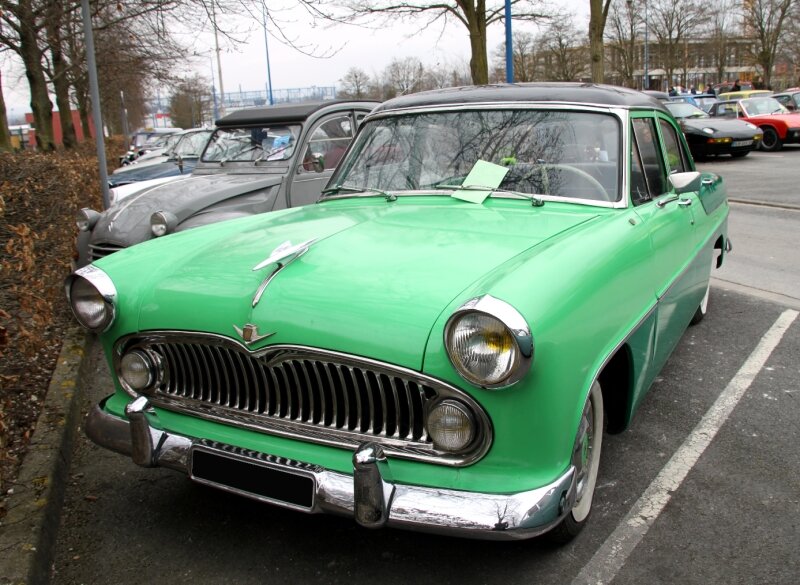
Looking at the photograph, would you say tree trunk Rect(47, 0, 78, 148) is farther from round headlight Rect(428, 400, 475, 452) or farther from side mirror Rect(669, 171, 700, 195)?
round headlight Rect(428, 400, 475, 452)

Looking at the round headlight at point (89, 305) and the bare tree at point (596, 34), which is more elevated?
the bare tree at point (596, 34)

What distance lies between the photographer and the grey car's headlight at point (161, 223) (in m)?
5.73

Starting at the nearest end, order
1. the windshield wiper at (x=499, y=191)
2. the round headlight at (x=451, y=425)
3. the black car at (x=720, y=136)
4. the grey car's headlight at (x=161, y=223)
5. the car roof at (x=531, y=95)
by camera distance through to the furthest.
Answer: the round headlight at (x=451, y=425) < the windshield wiper at (x=499, y=191) < the car roof at (x=531, y=95) < the grey car's headlight at (x=161, y=223) < the black car at (x=720, y=136)

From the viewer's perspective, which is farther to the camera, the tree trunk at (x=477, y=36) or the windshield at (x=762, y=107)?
the windshield at (x=762, y=107)

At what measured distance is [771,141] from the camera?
61.0 feet

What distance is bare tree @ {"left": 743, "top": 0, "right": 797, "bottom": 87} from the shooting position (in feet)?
143

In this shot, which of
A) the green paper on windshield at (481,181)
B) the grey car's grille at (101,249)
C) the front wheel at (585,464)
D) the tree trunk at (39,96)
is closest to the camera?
the front wheel at (585,464)

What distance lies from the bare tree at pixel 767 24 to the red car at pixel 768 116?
29.0 metres

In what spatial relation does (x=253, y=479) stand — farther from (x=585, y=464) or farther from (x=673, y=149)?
(x=673, y=149)

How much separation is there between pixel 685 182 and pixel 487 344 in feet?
7.09

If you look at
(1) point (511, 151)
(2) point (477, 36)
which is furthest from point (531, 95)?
(2) point (477, 36)

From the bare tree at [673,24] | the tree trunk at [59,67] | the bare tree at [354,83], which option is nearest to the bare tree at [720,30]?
the bare tree at [673,24]

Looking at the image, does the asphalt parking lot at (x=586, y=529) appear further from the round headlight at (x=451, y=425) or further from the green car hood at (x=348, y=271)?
the green car hood at (x=348, y=271)

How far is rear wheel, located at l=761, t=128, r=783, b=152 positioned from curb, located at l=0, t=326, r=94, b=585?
18.8 m
